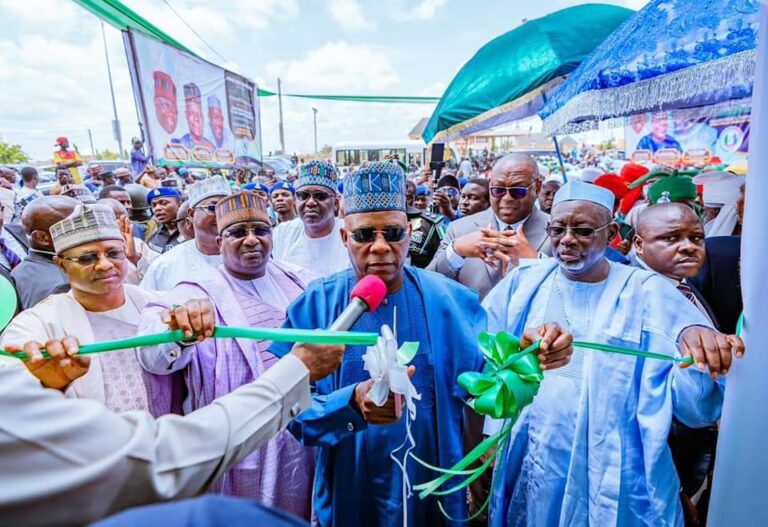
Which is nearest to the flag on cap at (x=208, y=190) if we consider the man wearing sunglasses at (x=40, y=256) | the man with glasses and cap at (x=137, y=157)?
the man wearing sunglasses at (x=40, y=256)

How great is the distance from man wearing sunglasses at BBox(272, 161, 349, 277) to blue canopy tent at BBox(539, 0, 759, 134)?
7.78ft

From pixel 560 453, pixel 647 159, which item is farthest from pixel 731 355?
pixel 647 159

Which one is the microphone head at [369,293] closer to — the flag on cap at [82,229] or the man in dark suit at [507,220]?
the flag on cap at [82,229]

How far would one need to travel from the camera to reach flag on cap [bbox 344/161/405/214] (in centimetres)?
183

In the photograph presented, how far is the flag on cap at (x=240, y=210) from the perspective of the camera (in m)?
2.37

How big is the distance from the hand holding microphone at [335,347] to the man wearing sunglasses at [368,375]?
0.35 meters

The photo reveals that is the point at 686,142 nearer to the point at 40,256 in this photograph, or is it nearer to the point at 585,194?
the point at 585,194

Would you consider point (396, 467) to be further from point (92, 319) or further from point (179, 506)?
point (92, 319)

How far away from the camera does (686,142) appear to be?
1391cm

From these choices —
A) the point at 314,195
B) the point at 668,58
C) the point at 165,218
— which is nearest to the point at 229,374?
the point at 314,195

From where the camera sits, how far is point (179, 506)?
0.56 m

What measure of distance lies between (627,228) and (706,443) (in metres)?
2.55

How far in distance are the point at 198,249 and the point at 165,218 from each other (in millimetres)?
1584

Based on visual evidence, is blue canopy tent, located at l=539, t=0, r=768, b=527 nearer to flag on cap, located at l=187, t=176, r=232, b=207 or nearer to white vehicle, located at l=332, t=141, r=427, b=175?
flag on cap, located at l=187, t=176, r=232, b=207
